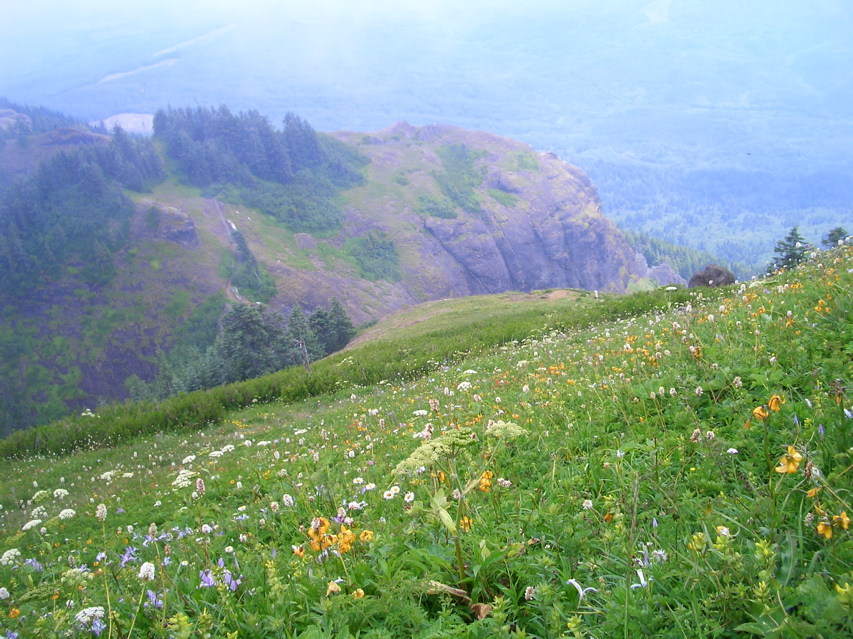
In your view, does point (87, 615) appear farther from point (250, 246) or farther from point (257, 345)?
point (250, 246)

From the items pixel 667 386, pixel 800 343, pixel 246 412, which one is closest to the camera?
pixel 800 343

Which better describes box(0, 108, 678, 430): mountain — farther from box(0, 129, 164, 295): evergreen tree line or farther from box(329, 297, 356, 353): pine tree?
box(329, 297, 356, 353): pine tree

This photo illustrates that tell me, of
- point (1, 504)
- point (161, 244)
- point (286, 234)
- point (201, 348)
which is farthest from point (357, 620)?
point (286, 234)

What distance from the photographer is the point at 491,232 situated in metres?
170

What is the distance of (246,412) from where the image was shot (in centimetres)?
2064

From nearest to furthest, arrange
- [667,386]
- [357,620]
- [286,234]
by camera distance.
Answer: [357,620]
[667,386]
[286,234]

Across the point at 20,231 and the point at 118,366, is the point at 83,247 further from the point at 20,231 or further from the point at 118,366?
the point at 118,366

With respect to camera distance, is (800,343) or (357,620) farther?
(800,343)

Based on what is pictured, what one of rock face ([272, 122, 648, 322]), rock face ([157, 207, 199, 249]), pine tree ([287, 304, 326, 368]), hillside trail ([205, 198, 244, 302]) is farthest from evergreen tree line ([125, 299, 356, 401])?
rock face ([272, 122, 648, 322])

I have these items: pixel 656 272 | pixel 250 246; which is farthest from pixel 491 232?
pixel 250 246

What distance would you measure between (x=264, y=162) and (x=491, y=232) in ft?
282

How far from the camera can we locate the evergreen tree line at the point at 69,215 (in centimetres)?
10812

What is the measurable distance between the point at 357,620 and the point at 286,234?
150m

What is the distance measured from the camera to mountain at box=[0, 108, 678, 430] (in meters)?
98.7
